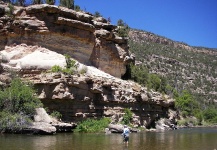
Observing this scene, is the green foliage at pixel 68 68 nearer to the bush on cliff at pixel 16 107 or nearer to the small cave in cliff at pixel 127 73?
the bush on cliff at pixel 16 107

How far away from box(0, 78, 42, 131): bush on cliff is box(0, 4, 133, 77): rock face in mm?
9549

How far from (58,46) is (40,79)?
916 centimetres

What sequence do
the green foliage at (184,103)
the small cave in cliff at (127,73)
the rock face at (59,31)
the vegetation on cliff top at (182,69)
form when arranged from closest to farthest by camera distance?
the rock face at (59,31), the small cave in cliff at (127,73), the green foliage at (184,103), the vegetation on cliff top at (182,69)

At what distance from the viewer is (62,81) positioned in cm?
3872

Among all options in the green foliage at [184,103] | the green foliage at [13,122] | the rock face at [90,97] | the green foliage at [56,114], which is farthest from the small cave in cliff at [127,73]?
the green foliage at [184,103]

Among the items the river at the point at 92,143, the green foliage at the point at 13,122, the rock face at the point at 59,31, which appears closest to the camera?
the river at the point at 92,143

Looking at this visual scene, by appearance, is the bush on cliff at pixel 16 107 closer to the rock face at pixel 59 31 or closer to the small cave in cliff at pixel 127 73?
the rock face at pixel 59 31

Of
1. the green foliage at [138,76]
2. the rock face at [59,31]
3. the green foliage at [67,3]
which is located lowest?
the green foliage at [138,76]

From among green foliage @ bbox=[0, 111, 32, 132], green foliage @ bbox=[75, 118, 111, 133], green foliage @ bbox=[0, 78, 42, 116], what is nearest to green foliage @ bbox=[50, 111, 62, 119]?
green foliage @ bbox=[75, 118, 111, 133]

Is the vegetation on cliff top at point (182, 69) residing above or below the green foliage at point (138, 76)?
above

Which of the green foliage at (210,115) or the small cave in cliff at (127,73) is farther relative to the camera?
the green foliage at (210,115)

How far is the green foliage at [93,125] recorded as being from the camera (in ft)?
125

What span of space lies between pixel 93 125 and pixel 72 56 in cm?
1395

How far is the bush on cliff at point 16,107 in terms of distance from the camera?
3038cm
